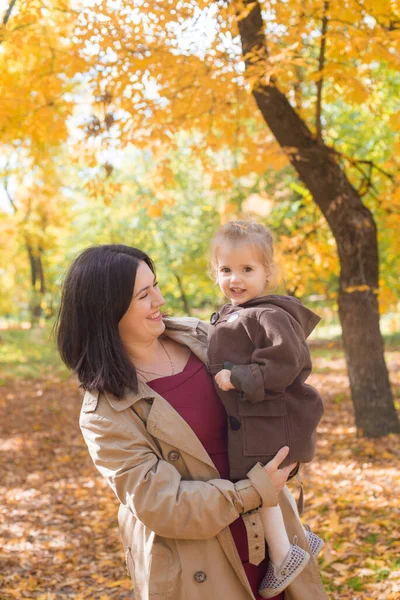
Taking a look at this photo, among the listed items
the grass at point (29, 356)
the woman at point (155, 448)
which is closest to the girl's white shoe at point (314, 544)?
the woman at point (155, 448)

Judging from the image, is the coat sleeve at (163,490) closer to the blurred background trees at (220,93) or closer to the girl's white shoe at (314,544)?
the girl's white shoe at (314,544)

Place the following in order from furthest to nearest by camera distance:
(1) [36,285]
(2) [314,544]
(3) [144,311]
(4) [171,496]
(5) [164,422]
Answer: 1. (1) [36,285]
2. (2) [314,544]
3. (3) [144,311]
4. (5) [164,422]
5. (4) [171,496]

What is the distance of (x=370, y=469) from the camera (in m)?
5.59

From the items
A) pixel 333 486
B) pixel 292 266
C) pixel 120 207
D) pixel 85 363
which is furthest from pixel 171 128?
pixel 120 207

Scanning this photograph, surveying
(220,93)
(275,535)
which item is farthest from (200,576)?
(220,93)

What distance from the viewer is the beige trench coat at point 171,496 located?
6.20 feet

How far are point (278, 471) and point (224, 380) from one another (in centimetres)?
35

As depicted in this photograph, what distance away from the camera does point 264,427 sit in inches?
83.0

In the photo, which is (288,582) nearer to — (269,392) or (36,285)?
(269,392)

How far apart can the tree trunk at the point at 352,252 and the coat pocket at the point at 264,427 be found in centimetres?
386

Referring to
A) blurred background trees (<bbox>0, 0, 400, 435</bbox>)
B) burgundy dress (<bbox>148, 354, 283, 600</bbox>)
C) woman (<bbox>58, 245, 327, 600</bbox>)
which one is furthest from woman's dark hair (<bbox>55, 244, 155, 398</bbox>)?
blurred background trees (<bbox>0, 0, 400, 435</bbox>)

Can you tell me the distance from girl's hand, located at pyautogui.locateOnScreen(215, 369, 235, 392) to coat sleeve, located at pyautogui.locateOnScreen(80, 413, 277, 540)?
0.30 m

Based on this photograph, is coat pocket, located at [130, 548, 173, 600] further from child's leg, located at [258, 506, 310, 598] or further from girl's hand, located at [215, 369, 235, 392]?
girl's hand, located at [215, 369, 235, 392]

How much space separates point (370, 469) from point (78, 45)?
439 cm
